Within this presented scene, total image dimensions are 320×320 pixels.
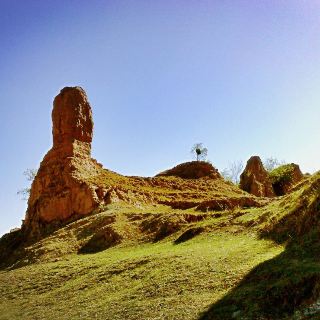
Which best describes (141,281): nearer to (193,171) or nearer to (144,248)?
(144,248)

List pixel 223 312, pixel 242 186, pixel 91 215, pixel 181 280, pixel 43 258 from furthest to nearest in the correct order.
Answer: pixel 242 186 → pixel 91 215 → pixel 43 258 → pixel 181 280 → pixel 223 312

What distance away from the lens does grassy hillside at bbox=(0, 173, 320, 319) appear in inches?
471

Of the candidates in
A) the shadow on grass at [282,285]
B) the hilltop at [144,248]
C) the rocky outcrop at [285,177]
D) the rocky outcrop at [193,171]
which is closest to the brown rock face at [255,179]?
the rocky outcrop at [285,177]

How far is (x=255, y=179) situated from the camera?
1972 inches

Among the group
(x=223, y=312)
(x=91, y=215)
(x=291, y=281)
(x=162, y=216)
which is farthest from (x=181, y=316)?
(x=91, y=215)

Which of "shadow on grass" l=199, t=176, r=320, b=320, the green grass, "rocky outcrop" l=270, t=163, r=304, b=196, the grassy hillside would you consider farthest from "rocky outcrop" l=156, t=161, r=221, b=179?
"shadow on grass" l=199, t=176, r=320, b=320

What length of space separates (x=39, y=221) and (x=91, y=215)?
5.47 meters

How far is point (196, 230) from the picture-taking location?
2283cm

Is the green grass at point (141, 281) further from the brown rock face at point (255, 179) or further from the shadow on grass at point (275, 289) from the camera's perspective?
the brown rock face at point (255, 179)

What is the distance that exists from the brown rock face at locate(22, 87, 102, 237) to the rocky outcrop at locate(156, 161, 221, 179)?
11.6 metres

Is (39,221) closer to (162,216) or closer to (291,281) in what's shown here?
(162,216)

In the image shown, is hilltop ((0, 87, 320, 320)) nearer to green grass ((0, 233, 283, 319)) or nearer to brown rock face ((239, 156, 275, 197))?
green grass ((0, 233, 283, 319))

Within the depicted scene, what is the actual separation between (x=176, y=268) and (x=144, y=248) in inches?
276

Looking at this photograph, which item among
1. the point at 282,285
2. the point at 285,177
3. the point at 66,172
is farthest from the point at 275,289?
the point at 285,177
